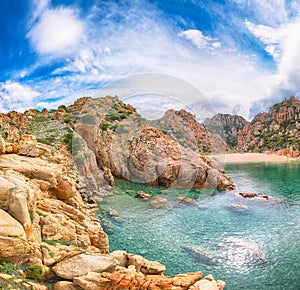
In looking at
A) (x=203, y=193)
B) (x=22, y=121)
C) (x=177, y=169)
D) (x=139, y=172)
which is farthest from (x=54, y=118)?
(x=203, y=193)

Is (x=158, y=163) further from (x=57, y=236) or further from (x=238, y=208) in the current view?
(x=57, y=236)

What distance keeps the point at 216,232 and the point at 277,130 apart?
424 feet

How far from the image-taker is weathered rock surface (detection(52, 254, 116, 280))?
8750 mm

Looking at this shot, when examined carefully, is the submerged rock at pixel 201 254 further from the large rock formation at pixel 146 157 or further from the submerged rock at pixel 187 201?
the large rock formation at pixel 146 157

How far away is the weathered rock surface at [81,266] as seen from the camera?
8.75 meters

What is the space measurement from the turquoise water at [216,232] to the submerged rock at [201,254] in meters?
0.34

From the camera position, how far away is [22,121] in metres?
48.5

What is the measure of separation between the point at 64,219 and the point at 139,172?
29808mm

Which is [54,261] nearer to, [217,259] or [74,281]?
[74,281]

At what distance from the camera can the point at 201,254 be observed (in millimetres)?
16547

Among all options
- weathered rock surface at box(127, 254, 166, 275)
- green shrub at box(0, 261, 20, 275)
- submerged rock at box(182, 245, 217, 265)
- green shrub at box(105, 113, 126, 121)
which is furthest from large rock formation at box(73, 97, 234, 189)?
green shrub at box(0, 261, 20, 275)

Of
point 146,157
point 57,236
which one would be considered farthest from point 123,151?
point 57,236

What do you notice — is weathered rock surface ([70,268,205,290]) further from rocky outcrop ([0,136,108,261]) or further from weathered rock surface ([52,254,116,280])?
rocky outcrop ([0,136,108,261])

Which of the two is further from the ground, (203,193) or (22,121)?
(22,121)
